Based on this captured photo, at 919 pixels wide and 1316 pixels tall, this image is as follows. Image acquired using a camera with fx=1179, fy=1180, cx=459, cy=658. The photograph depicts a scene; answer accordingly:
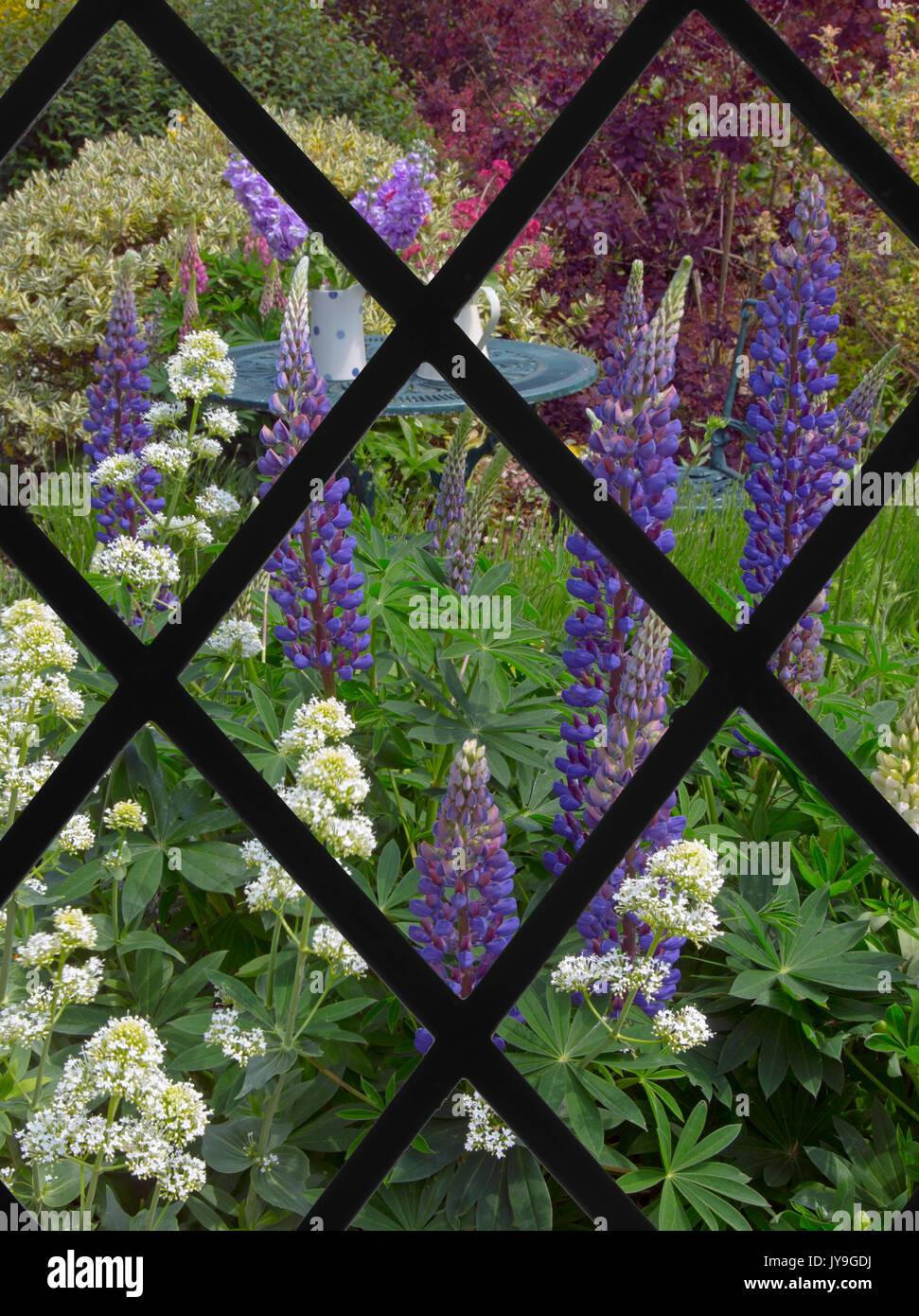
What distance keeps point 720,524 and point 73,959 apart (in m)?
1.99

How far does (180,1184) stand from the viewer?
35.5 inches

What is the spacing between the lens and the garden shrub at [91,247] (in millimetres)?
4781

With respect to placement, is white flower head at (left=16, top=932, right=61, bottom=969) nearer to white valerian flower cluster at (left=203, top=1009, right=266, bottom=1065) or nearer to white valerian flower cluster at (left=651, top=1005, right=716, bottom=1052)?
white valerian flower cluster at (left=203, top=1009, right=266, bottom=1065)

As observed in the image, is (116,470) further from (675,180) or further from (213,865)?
(675,180)

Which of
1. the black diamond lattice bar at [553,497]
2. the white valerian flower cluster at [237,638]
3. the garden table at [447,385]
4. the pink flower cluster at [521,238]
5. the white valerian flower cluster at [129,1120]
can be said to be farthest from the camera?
the pink flower cluster at [521,238]

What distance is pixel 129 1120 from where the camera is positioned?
3.06 feet

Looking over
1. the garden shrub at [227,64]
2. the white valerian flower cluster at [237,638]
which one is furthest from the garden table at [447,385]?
the garden shrub at [227,64]

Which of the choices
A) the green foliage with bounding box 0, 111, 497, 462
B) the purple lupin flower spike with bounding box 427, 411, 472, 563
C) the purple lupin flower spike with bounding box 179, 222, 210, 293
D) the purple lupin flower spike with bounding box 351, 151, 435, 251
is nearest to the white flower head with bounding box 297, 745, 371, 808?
the purple lupin flower spike with bounding box 427, 411, 472, 563

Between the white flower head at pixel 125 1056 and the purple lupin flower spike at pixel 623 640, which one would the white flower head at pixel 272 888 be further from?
the purple lupin flower spike at pixel 623 640

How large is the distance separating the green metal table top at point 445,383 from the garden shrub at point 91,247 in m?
1.11

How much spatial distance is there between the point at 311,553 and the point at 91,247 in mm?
4292

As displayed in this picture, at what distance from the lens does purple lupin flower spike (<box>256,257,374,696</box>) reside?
52.0 inches
